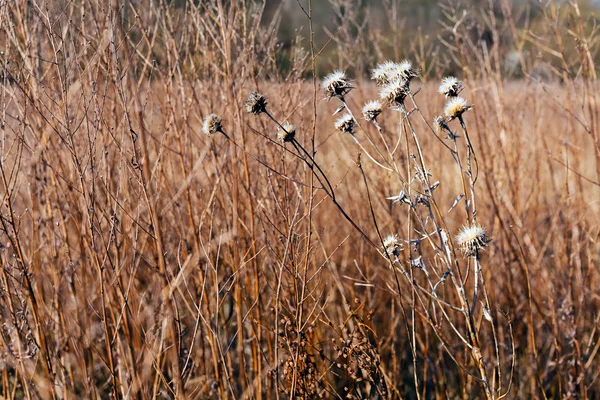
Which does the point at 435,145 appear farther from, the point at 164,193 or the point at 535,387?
the point at 164,193

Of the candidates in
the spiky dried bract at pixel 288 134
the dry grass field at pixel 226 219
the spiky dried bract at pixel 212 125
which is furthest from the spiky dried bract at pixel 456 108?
the spiky dried bract at pixel 212 125

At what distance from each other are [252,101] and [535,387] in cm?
220

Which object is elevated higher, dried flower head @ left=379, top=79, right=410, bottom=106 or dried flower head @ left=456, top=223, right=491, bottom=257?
dried flower head @ left=379, top=79, right=410, bottom=106

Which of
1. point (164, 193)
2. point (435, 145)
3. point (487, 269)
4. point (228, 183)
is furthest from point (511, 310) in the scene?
point (164, 193)

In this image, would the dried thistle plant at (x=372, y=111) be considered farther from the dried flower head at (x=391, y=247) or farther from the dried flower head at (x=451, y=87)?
the dried flower head at (x=391, y=247)

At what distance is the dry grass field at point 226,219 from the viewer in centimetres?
154

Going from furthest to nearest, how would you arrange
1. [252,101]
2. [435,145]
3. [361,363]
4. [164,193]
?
[435,145]
[164,193]
[361,363]
[252,101]

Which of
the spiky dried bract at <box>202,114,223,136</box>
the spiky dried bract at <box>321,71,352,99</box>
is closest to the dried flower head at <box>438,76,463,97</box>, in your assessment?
the spiky dried bract at <box>321,71,352,99</box>

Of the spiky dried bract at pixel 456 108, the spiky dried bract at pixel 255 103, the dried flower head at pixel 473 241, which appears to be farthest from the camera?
the spiky dried bract at pixel 255 103

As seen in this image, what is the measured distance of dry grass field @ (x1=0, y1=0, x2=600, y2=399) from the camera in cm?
154

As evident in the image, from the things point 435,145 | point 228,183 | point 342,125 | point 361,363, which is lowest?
point 361,363

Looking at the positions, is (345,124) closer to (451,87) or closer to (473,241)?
(451,87)

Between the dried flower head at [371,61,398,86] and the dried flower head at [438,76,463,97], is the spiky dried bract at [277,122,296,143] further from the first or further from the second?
the dried flower head at [438,76,463,97]

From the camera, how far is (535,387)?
288 cm
